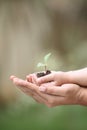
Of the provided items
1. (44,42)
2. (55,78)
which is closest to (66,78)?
(55,78)

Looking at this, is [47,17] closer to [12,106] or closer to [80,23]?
[80,23]

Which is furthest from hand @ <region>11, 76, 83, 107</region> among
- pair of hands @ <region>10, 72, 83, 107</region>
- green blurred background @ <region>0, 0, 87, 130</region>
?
green blurred background @ <region>0, 0, 87, 130</region>

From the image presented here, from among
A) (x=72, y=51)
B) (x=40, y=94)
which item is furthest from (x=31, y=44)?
(x=40, y=94)

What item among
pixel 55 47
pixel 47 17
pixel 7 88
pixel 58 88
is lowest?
pixel 58 88

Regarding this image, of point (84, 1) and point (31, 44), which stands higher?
point (84, 1)

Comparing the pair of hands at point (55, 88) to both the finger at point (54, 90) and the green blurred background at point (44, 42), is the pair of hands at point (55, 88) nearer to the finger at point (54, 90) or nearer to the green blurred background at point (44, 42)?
the finger at point (54, 90)

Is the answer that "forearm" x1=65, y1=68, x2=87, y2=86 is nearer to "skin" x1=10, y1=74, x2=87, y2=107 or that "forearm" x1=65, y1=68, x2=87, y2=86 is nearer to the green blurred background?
"skin" x1=10, y1=74, x2=87, y2=107
